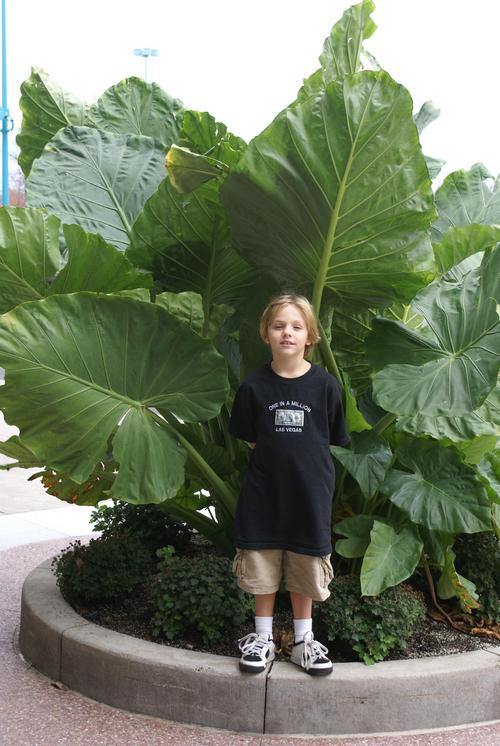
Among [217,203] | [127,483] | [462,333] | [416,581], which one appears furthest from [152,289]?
[416,581]

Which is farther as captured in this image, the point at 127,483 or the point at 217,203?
the point at 217,203

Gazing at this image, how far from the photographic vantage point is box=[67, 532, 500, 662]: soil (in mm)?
3285

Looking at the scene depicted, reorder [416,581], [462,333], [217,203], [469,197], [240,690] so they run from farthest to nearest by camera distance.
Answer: [469,197] < [416,581] < [217,203] < [462,333] < [240,690]

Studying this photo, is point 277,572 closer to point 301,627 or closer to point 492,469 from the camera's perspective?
point 301,627

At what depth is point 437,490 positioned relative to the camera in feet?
10.9

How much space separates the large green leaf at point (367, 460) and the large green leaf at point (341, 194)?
0.53 metres

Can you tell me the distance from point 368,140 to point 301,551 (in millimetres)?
1317

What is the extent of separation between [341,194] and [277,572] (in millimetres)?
1253

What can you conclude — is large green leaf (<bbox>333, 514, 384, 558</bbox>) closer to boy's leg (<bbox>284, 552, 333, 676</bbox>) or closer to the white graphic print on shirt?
boy's leg (<bbox>284, 552, 333, 676</bbox>)

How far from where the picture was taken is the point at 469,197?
14.0ft

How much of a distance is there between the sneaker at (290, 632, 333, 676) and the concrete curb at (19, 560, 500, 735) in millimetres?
30

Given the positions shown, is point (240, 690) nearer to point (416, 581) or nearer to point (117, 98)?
point (416, 581)

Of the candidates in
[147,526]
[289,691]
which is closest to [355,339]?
[147,526]

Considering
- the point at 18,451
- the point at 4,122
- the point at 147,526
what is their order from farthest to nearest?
the point at 4,122, the point at 147,526, the point at 18,451
